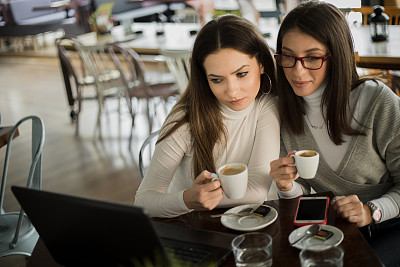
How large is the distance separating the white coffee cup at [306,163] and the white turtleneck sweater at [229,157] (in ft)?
0.71

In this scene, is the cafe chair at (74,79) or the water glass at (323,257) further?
the cafe chair at (74,79)

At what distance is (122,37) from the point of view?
521 centimetres

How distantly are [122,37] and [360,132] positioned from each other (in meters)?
3.90

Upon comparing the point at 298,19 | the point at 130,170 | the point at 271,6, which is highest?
the point at 298,19

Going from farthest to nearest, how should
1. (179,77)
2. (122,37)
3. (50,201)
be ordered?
(122,37) < (179,77) < (50,201)

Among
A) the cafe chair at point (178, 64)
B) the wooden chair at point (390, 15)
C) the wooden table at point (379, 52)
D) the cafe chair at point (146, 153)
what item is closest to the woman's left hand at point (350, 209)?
the cafe chair at point (146, 153)

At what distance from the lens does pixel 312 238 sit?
1.28 m

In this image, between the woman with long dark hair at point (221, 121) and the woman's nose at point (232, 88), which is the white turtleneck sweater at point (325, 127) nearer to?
the woman with long dark hair at point (221, 121)

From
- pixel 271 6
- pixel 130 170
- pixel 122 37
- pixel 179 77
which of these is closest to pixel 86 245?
pixel 130 170

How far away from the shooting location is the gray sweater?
5.28ft

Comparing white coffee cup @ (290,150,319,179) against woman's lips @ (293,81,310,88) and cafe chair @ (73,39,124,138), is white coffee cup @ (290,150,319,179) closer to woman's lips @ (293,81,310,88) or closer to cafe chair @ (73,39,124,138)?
woman's lips @ (293,81,310,88)

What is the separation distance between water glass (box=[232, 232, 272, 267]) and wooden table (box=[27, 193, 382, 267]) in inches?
2.0

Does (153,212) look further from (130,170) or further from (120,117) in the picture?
(120,117)

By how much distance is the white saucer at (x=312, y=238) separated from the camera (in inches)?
49.3
